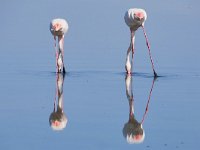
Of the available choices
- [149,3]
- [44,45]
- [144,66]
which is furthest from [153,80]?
[149,3]

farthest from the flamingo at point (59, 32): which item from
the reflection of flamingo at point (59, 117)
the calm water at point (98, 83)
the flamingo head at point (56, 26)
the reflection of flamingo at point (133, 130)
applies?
the reflection of flamingo at point (133, 130)

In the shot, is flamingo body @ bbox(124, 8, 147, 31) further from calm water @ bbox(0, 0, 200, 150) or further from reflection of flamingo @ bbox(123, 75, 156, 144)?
reflection of flamingo @ bbox(123, 75, 156, 144)

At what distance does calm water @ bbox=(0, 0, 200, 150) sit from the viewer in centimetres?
893

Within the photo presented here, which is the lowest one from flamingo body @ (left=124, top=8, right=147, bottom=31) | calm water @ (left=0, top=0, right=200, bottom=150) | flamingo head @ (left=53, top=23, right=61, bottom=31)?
calm water @ (left=0, top=0, right=200, bottom=150)

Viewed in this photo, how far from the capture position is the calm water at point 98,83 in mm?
8930

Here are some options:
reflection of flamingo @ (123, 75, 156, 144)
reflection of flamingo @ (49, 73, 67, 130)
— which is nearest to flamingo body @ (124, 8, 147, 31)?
reflection of flamingo @ (49, 73, 67, 130)

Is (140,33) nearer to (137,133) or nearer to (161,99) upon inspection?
(161,99)

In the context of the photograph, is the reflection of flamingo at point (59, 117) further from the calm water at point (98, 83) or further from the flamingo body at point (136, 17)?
the flamingo body at point (136, 17)

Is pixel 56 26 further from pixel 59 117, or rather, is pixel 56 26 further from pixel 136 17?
pixel 59 117

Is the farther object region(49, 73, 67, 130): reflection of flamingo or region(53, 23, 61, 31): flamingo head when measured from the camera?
region(53, 23, 61, 31): flamingo head

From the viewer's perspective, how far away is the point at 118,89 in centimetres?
1235

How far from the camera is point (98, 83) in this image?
508 inches

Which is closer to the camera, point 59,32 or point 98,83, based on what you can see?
point 98,83

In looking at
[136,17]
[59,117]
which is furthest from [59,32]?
[59,117]
